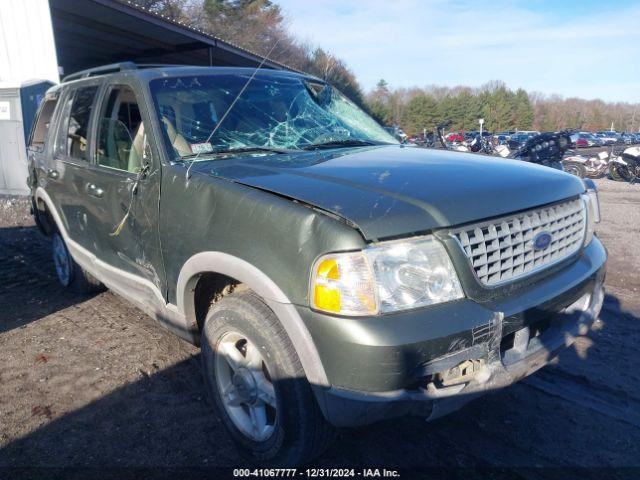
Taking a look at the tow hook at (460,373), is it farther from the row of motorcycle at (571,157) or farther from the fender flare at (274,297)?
the row of motorcycle at (571,157)

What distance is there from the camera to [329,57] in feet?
15.4

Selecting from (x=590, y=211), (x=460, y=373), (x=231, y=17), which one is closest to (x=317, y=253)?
(x=460, y=373)

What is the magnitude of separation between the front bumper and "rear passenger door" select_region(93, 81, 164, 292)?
4.59ft

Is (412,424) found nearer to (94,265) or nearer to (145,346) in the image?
(145,346)

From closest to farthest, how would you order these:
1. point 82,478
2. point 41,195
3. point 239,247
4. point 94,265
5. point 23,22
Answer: point 239,247, point 82,478, point 94,265, point 41,195, point 23,22

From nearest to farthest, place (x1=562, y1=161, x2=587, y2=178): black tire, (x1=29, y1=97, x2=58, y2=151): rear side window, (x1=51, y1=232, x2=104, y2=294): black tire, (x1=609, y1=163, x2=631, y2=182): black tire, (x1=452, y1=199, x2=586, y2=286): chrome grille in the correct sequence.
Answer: (x1=452, y1=199, x2=586, y2=286): chrome grille
(x1=51, y1=232, x2=104, y2=294): black tire
(x1=29, y1=97, x2=58, y2=151): rear side window
(x1=609, y1=163, x2=631, y2=182): black tire
(x1=562, y1=161, x2=587, y2=178): black tire

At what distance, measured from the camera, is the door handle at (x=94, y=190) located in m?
3.35

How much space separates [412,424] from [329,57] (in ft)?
11.1

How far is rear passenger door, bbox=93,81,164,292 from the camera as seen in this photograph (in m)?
2.86

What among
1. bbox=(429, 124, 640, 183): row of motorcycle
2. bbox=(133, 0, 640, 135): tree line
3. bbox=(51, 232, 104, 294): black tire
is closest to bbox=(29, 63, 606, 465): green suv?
bbox=(51, 232, 104, 294): black tire

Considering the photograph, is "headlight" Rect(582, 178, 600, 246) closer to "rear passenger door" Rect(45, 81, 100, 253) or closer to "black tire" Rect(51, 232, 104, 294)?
"rear passenger door" Rect(45, 81, 100, 253)

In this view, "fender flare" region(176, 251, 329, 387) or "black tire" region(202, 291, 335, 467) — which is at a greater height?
"fender flare" region(176, 251, 329, 387)

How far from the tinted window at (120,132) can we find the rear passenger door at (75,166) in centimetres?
18

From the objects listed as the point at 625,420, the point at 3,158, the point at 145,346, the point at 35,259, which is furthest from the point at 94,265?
the point at 3,158
